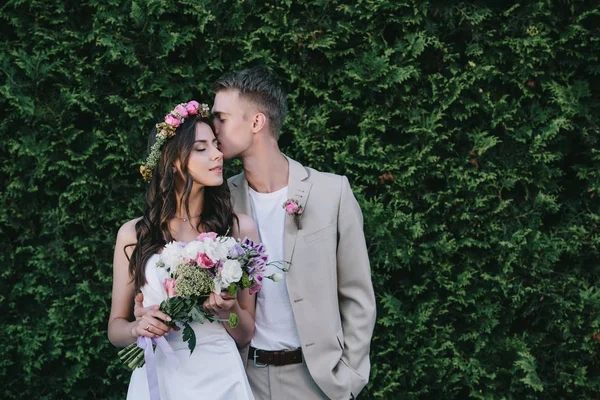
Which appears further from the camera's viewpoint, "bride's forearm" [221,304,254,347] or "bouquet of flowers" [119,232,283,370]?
"bride's forearm" [221,304,254,347]

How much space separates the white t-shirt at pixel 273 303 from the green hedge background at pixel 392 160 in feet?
3.60

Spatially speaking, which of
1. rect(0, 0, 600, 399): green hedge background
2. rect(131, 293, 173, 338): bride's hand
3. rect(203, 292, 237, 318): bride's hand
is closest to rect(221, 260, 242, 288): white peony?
rect(203, 292, 237, 318): bride's hand

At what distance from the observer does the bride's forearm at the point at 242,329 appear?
3.48 m

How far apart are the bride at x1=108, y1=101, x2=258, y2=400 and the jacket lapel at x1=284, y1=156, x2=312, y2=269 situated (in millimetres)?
206

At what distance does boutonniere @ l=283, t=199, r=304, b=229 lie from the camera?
12.3ft

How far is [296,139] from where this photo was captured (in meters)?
4.90

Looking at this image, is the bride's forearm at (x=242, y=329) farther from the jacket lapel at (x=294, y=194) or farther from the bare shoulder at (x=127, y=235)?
the bare shoulder at (x=127, y=235)

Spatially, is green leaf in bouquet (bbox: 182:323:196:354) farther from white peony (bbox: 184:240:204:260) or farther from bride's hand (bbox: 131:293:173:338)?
white peony (bbox: 184:240:204:260)

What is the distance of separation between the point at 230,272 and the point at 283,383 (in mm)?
1022

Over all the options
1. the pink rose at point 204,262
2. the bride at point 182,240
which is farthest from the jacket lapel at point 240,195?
the pink rose at point 204,262

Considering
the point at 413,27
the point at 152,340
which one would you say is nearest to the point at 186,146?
the point at 152,340

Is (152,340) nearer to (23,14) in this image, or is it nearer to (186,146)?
(186,146)

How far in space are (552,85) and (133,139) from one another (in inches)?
118

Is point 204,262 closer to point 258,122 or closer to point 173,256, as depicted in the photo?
point 173,256
